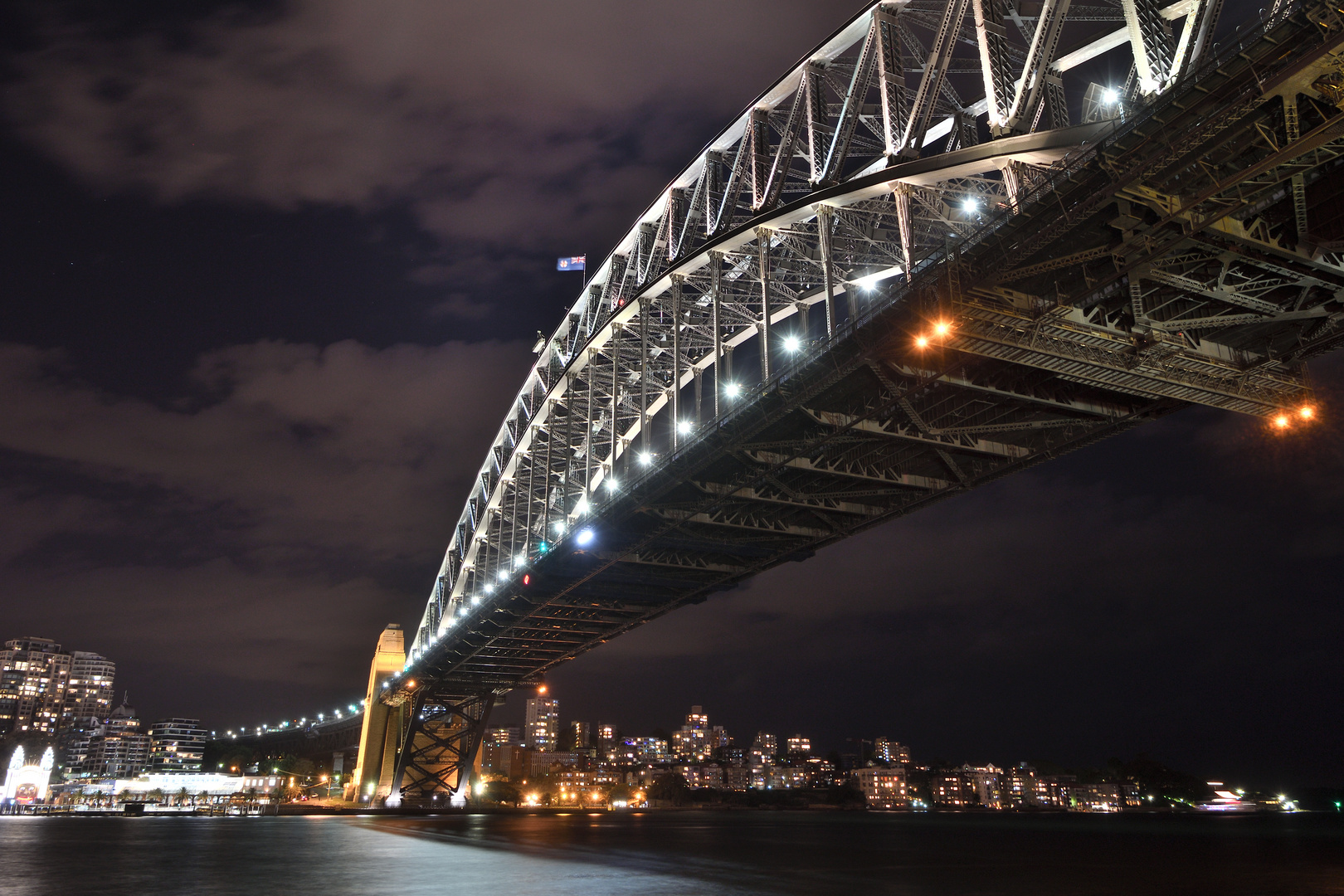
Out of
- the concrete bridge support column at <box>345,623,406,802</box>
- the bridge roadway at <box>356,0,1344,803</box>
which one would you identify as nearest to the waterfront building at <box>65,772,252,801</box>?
the concrete bridge support column at <box>345,623,406,802</box>

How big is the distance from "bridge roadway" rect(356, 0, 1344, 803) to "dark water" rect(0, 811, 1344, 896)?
14379 millimetres

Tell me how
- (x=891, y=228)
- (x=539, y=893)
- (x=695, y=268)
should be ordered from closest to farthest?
(x=539, y=893), (x=891, y=228), (x=695, y=268)

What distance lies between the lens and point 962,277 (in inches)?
974

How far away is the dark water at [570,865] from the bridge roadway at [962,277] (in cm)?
1438

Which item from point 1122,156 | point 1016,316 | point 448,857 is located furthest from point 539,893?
point 1122,156

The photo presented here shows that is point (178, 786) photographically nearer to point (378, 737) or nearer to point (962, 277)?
point (378, 737)

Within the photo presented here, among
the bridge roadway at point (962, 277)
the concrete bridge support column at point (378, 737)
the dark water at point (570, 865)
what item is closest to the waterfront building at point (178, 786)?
the concrete bridge support column at point (378, 737)

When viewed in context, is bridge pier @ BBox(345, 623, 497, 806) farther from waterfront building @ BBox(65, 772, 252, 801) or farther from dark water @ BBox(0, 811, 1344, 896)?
dark water @ BBox(0, 811, 1344, 896)

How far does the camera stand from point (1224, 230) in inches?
833

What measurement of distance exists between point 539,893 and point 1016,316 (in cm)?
1932

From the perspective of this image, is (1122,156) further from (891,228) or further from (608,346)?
(608,346)

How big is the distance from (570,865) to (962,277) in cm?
2353

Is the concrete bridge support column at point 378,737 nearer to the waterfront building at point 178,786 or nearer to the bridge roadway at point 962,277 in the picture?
the waterfront building at point 178,786

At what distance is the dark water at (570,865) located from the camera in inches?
945
